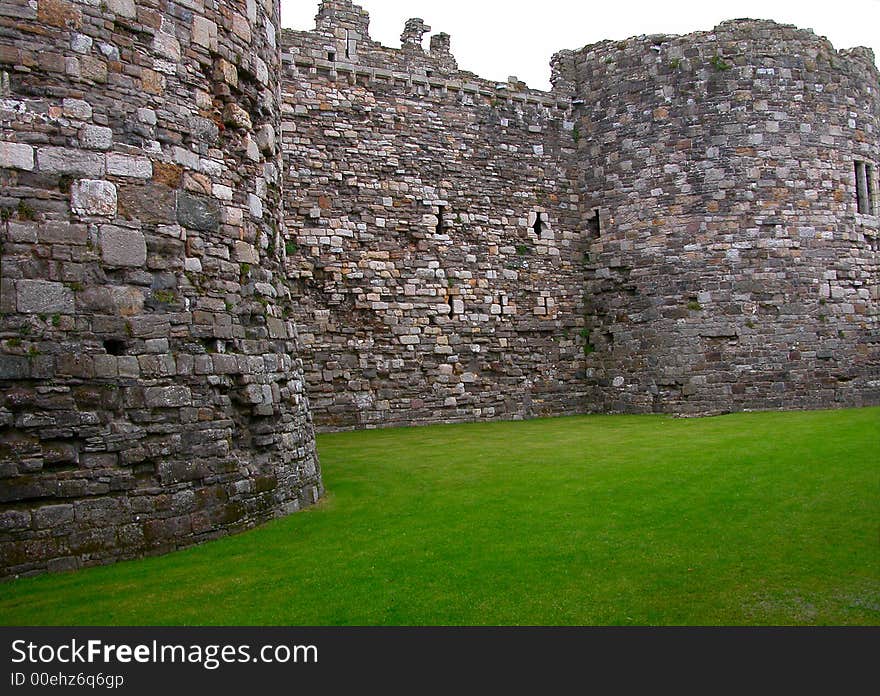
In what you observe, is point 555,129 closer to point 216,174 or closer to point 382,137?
point 382,137

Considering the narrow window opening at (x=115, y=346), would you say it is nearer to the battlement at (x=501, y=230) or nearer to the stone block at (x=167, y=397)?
the stone block at (x=167, y=397)

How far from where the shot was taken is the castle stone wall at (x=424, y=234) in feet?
49.4

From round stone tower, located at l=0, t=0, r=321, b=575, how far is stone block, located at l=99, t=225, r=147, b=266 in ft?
0.05

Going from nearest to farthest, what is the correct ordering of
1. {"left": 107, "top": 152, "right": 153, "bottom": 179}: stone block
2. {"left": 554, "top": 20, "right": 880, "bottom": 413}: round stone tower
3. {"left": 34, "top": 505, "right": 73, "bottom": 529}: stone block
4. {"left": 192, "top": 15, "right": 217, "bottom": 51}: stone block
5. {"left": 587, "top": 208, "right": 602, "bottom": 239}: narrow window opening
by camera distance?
{"left": 34, "top": 505, "right": 73, "bottom": 529}: stone block → {"left": 107, "top": 152, "right": 153, "bottom": 179}: stone block → {"left": 192, "top": 15, "right": 217, "bottom": 51}: stone block → {"left": 554, "top": 20, "right": 880, "bottom": 413}: round stone tower → {"left": 587, "top": 208, "right": 602, "bottom": 239}: narrow window opening

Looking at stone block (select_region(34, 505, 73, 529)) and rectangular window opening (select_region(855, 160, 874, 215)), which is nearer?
stone block (select_region(34, 505, 73, 529))

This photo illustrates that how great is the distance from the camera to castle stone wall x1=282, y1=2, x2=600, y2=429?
49.4 feet

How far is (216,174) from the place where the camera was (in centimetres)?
796

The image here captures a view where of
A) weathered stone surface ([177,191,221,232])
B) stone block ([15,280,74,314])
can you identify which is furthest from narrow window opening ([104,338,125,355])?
weathered stone surface ([177,191,221,232])

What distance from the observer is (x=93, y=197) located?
6859 mm

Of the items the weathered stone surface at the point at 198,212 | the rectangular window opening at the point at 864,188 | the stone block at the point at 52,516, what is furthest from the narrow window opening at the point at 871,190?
the stone block at the point at 52,516

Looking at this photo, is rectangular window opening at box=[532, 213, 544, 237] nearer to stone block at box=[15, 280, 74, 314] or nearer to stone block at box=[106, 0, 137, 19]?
stone block at box=[106, 0, 137, 19]

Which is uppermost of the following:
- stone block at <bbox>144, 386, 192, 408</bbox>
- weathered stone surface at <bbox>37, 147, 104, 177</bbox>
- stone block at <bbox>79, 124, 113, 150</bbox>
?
stone block at <bbox>79, 124, 113, 150</bbox>

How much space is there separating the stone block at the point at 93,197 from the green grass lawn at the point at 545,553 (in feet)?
9.85

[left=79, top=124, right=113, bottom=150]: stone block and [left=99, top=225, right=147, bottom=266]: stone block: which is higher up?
[left=79, top=124, right=113, bottom=150]: stone block
